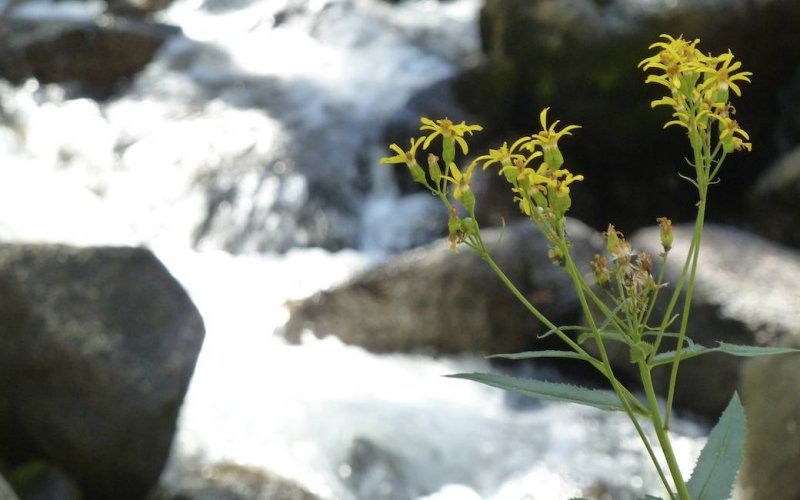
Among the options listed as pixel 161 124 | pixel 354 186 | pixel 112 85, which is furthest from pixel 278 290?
pixel 112 85

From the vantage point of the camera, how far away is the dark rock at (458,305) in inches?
207

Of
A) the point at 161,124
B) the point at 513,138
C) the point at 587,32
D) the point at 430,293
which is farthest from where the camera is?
the point at 161,124

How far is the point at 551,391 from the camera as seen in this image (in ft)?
3.43

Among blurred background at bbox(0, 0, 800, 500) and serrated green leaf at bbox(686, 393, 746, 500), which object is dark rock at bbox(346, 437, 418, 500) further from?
serrated green leaf at bbox(686, 393, 746, 500)

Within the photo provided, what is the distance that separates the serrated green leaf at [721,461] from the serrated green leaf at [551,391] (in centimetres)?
13

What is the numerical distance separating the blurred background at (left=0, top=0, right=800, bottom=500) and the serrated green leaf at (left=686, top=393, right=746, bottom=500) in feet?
8.29

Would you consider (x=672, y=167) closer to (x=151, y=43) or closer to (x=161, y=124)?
(x=161, y=124)

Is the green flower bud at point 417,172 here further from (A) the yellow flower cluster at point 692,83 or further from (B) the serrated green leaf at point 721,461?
(B) the serrated green leaf at point 721,461

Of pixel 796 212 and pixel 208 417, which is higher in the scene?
pixel 796 212

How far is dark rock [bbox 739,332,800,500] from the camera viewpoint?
2.98 meters

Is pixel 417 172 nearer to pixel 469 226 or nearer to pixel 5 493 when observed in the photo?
pixel 469 226

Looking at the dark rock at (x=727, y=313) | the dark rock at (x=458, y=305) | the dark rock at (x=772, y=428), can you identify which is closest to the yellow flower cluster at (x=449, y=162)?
the dark rock at (x=772, y=428)

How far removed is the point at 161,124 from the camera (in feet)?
28.2

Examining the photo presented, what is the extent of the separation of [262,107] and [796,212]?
15.9ft
